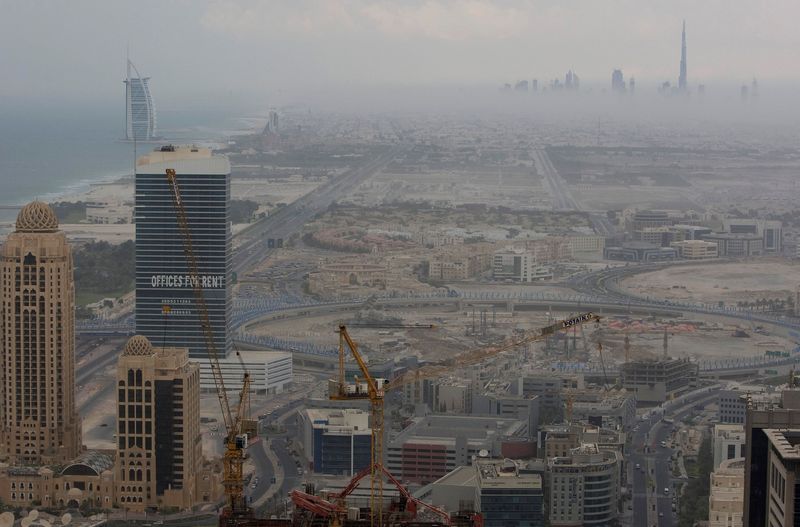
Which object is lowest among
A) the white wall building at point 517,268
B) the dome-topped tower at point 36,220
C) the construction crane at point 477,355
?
the construction crane at point 477,355

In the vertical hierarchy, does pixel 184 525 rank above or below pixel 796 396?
below

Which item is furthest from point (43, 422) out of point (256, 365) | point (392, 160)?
point (392, 160)

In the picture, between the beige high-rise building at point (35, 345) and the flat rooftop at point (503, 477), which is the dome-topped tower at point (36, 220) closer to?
the beige high-rise building at point (35, 345)

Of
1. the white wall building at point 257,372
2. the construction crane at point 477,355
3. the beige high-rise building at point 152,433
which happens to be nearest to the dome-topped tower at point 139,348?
the beige high-rise building at point 152,433

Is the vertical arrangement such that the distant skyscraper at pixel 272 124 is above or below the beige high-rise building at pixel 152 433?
above

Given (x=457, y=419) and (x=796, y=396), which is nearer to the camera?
(x=796, y=396)

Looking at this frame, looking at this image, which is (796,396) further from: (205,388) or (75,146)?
(75,146)

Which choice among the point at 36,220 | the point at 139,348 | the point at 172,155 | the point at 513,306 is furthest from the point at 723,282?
the point at 139,348

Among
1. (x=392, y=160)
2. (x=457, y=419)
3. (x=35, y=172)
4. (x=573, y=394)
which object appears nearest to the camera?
(x=457, y=419)
